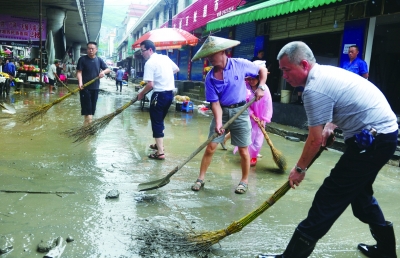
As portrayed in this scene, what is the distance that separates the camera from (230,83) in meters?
3.71

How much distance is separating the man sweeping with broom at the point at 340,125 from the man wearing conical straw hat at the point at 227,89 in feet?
4.64

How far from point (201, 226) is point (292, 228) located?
86 cm

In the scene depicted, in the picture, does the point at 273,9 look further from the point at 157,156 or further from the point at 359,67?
the point at 157,156

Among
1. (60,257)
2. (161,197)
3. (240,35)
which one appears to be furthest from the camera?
(240,35)

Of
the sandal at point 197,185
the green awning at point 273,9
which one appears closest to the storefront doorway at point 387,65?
the green awning at point 273,9

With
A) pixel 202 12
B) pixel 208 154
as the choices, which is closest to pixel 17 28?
pixel 202 12

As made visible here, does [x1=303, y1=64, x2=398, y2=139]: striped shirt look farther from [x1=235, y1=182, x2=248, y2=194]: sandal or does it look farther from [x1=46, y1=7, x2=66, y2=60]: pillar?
[x1=46, y1=7, x2=66, y2=60]: pillar

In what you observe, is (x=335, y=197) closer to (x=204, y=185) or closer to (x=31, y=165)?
(x=204, y=185)

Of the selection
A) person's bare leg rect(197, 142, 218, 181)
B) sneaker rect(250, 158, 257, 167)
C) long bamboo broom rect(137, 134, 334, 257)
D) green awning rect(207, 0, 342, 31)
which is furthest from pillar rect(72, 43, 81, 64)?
long bamboo broom rect(137, 134, 334, 257)

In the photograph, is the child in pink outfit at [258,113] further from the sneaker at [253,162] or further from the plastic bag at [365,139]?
the plastic bag at [365,139]

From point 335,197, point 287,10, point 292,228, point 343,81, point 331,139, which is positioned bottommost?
point 292,228

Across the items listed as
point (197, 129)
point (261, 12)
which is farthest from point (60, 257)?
point (261, 12)

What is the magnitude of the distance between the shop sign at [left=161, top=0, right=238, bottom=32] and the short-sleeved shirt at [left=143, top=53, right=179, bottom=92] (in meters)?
8.95

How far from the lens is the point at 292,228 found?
3.13 m
